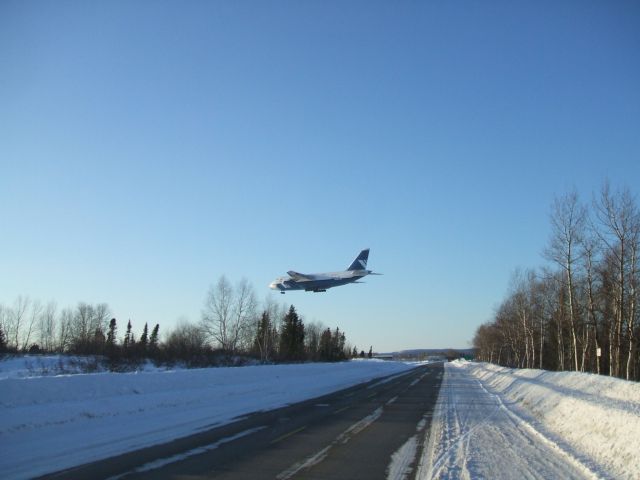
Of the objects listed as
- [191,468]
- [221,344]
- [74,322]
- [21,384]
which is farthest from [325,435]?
[74,322]

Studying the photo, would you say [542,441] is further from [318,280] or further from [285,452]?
[318,280]

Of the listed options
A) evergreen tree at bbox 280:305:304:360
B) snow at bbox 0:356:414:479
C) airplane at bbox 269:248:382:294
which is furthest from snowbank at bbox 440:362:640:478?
evergreen tree at bbox 280:305:304:360

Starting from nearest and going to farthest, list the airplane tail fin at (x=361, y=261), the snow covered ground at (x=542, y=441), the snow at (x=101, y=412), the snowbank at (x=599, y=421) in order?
the snow covered ground at (x=542, y=441) < the snowbank at (x=599, y=421) < the snow at (x=101, y=412) < the airplane tail fin at (x=361, y=261)

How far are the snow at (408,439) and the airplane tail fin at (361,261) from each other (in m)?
36.4

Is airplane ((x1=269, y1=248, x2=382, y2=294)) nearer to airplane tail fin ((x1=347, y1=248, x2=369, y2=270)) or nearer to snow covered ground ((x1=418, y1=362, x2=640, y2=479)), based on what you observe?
airplane tail fin ((x1=347, y1=248, x2=369, y2=270))

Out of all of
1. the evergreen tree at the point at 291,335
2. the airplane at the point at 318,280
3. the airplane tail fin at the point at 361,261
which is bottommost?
the evergreen tree at the point at 291,335

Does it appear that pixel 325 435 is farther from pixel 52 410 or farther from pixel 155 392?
pixel 155 392

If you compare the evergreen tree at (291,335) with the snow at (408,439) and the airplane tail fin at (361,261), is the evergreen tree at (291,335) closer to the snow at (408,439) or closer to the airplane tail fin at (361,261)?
the airplane tail fin at (361,261)

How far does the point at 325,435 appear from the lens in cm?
1146

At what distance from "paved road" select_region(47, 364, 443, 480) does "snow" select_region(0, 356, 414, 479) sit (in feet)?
2.77

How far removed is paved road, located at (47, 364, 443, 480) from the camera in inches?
303

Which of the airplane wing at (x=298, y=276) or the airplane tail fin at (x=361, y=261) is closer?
the airplane wing at (x=298, y=276)

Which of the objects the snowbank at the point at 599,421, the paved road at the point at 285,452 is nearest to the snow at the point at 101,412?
the paved road at the point at 285,452

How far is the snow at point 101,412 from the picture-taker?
925cm
